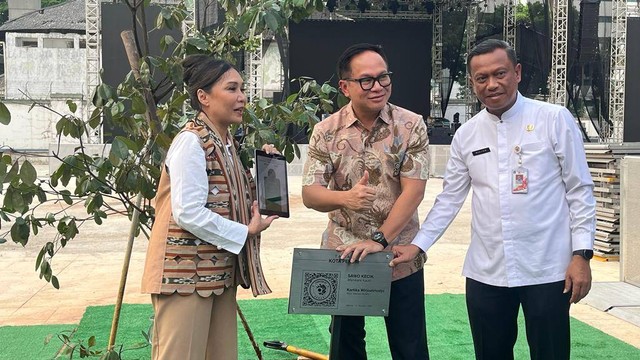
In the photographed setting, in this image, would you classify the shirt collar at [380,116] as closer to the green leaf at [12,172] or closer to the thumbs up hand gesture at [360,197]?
the thumbs up hand gesture at [360,197]

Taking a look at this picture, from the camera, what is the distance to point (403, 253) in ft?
8.93

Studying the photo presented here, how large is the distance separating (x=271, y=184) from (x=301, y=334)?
8.01ft

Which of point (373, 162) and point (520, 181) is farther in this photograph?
point (373, 162)

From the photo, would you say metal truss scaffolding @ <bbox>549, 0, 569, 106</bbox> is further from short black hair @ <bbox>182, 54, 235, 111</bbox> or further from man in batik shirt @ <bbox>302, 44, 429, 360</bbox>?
short black hair @ <bbox>182, 54, 235, 111</bbox>

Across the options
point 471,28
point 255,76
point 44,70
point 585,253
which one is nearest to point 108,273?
point 585,253

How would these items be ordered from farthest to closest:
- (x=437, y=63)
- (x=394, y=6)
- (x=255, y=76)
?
(x=437, y=63), (x=394, y=6), (x=255, y=76)

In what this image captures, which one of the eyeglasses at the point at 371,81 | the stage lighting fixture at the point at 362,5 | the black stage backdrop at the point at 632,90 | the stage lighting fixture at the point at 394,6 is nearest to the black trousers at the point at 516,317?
the eyeglasses at the point at 371,81

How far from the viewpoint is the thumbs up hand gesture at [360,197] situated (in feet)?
8.46

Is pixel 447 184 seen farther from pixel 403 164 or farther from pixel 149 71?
pixel 149 71

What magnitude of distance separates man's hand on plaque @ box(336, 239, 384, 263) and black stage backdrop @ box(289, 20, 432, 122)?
1979 cm

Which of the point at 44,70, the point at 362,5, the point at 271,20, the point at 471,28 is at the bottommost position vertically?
the point at 271,20

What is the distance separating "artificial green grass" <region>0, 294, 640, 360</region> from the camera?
4.57m

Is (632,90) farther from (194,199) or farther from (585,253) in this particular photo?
(194,199)

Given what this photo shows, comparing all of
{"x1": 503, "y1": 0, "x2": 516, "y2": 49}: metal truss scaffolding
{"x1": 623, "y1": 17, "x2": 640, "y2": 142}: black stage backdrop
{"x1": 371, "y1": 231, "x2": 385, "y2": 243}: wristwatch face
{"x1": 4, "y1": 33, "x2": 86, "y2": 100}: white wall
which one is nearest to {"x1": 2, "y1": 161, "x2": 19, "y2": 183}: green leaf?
{"x1": 371, "y1": 231, "x2": 385, "y2": 243}: wristwatch face
